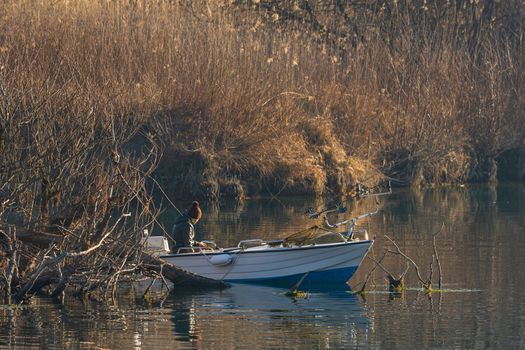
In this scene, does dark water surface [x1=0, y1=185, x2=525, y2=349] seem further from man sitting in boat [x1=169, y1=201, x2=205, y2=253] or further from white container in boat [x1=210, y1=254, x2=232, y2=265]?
man sitting in boat [x1=169, y1=201, x2=205, y2=253]

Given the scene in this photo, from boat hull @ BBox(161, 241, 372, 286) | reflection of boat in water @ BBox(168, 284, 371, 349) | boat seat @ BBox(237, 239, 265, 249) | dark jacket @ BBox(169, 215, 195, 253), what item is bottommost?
reflection of boat in water @ BBox(168, 284, 371, 349)

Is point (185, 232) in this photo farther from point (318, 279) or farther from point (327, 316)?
point (327, 316)

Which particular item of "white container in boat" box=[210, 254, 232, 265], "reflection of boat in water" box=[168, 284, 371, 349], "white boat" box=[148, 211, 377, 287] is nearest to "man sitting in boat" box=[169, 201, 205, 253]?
"white boat" box=[148, 211, 377, 287]

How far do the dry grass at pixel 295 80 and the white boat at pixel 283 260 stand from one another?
10194mm

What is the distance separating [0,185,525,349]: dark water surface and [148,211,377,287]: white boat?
29cm

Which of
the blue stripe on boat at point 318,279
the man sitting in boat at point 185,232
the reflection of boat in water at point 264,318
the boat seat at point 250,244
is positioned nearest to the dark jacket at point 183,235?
the man sitting in boat at point 185,232

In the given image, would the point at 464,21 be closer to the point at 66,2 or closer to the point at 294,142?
the point at 294,142

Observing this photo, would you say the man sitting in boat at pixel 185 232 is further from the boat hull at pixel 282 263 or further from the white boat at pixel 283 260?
the boat hull at pixel 282 263

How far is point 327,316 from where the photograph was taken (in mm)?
15359

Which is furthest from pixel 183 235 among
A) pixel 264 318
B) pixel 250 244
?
pixel 264 318

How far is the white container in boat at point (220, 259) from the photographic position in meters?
18.0

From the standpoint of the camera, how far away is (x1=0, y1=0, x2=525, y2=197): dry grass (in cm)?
3159

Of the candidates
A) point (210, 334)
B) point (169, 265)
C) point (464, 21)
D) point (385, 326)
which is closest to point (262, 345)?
point (210, 334)

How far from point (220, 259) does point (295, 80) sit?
1751 centimetres
